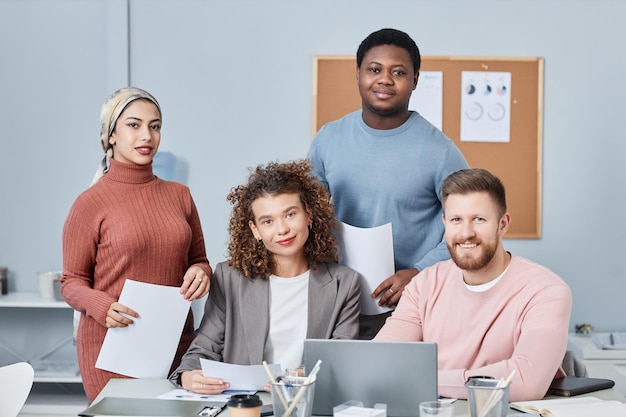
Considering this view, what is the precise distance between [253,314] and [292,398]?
67cm

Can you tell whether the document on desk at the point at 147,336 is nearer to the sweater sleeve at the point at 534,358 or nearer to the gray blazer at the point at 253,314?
the gray blazer at the point at 253,314

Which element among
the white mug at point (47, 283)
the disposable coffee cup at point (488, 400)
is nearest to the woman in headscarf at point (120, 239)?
the disposable coffee cup at point (488, 400)

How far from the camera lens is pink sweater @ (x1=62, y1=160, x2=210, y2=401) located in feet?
7.29

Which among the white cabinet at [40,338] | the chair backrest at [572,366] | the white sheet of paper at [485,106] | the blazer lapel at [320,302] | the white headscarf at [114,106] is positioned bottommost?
the white cabinet at [40,338]

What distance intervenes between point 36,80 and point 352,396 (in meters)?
3.08

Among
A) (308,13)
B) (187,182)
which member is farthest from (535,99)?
(187,182)

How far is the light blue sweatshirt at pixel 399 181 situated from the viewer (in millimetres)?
2357

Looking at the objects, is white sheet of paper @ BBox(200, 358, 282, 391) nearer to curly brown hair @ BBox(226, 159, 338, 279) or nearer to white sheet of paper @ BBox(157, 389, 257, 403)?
white sheet of paper @ BBox(157, 389, 257, 403)

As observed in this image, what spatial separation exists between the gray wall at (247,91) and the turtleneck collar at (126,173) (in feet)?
5.84

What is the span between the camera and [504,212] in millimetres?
2076

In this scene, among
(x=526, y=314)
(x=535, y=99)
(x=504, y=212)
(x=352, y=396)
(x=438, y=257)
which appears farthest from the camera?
(x=535, y=99)

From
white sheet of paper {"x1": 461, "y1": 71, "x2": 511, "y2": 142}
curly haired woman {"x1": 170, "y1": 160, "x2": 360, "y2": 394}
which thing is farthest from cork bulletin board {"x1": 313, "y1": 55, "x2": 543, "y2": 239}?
curly haired woman {"x1": 170, "y1": 160, "x2": 360, "y2": 394}

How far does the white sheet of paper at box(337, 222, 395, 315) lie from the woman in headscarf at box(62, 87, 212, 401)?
43 centimetres

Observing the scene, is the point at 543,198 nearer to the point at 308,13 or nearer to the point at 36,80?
the point at 308,13
